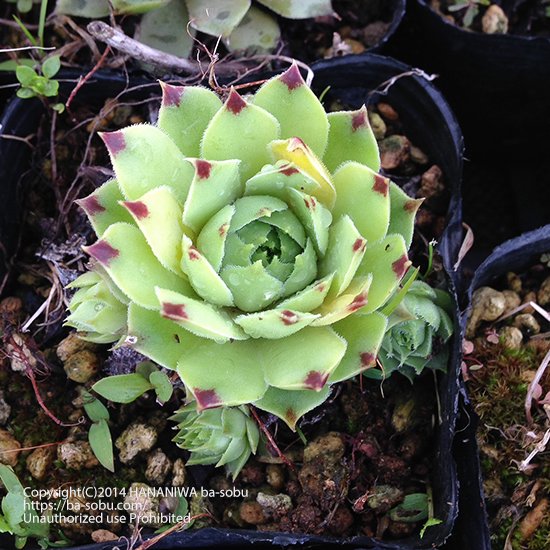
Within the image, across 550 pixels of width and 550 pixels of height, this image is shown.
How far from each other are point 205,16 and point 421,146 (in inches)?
19.5

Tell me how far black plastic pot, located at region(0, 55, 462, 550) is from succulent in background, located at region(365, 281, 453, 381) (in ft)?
0.10

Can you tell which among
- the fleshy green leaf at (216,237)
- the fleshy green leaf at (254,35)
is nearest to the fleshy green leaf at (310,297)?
the fleshy green leaf at (216,237)

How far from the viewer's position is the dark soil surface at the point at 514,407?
3.82 feet

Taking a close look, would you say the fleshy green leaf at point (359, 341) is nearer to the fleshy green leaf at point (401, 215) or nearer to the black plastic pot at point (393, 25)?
the fleshy green leaf at point (401, 215)

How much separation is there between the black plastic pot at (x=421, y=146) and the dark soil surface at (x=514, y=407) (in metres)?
0.10

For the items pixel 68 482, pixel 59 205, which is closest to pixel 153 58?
pixel 59 205

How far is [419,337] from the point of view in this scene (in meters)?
1.11

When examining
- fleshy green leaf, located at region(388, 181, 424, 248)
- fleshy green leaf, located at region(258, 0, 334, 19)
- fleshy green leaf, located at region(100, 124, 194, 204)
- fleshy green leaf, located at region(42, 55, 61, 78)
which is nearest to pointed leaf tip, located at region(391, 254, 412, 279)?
fleshy green leaf, located at region(388, 181, 424, 248)

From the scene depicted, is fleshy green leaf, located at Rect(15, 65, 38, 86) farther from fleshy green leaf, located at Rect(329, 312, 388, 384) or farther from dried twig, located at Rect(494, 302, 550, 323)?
dried twig, located at Rect(494, 302, 550, 323)

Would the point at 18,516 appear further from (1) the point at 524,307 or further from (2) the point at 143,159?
(1) the point at 524,307

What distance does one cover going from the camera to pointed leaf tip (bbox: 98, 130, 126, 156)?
91 centimetres

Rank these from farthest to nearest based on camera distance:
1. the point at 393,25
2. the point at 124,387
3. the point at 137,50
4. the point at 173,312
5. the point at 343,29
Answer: the point at 343,29 < the point at 393,25 < the point at 137,50 < the point at 124,387 < the point at 173,312

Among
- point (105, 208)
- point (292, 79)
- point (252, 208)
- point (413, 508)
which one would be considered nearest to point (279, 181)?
point (252, 208)

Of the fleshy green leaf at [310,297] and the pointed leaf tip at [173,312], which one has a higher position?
the pointed leaf tip at [173,312]
